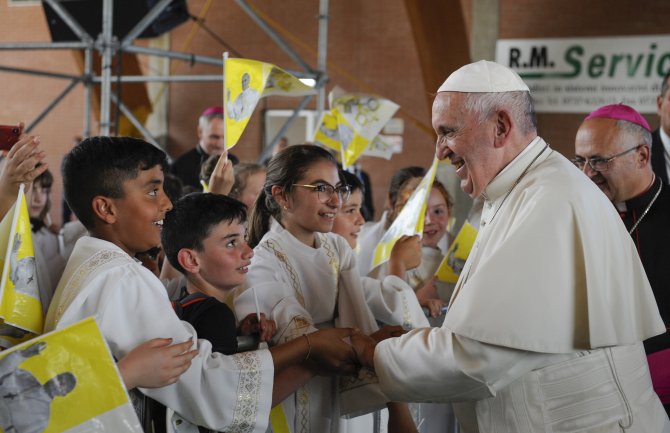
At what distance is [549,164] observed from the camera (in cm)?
223

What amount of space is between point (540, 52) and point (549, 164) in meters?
9.44

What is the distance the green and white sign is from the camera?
10.8 meters

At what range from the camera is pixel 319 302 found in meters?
2.83

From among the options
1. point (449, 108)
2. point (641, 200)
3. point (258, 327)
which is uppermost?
point (449, 108)

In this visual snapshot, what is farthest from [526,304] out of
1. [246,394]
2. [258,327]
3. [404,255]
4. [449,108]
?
[404,255]

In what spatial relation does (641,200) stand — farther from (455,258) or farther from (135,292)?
(135,292)

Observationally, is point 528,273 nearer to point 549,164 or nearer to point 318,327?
point 549,164

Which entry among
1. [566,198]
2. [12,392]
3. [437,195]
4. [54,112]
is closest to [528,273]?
[566,198]

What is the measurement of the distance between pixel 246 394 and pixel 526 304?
796 mm

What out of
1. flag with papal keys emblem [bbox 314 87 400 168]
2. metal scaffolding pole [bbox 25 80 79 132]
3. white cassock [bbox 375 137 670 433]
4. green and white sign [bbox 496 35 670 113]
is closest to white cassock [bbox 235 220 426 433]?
white cassock [bbox 375 137 670 433]

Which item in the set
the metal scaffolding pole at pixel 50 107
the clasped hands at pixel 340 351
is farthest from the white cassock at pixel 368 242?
the metal scaffolding pole at pixel 50 107

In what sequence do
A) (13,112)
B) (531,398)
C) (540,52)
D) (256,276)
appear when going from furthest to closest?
1. (13,112)
2. (540,52)
3. (256,276)
4. (531,398)

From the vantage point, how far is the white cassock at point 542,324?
6.66 ft

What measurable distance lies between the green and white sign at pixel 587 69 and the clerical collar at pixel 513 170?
909 centimetres
